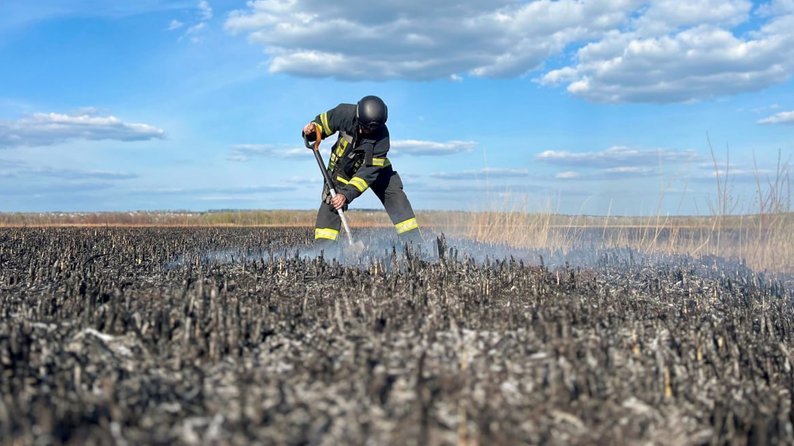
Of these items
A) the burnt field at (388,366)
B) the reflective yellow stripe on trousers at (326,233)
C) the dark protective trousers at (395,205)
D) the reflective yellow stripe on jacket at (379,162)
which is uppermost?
the reflective yellow stripe on jacket at (379,162)

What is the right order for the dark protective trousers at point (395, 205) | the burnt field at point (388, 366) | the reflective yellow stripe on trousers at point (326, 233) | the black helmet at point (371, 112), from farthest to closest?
the dark protective trousers at point (395, 205), the reflective yellow stripe on trousers at point (326, 233), the black helmet at point (371, 112), the burnt field at point (388, 366)

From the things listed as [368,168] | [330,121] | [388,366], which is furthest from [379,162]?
[388,366]

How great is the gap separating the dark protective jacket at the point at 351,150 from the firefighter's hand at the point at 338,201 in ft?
0.25

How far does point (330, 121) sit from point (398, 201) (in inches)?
57.2

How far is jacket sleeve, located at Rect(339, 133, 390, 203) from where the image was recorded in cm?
893

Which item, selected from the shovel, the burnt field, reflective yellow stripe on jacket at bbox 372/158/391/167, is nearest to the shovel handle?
the shovel

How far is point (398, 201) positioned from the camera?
9.66 meters

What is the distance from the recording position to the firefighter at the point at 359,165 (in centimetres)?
885

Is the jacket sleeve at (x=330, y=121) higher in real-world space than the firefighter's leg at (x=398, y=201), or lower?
higher

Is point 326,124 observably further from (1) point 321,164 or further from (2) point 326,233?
(2) point 326,233

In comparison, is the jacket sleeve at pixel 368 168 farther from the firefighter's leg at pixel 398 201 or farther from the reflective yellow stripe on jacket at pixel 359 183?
the firefighter's leg at pixel 398 201

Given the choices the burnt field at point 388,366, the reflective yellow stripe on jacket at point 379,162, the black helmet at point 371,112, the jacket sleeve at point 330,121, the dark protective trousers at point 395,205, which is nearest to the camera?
the burnt field at point 388,366

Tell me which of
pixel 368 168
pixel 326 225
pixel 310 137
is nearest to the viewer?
pixel 368 168

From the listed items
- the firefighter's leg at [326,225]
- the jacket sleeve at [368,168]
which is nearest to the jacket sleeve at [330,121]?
the jacket sleeve at [368,168]
